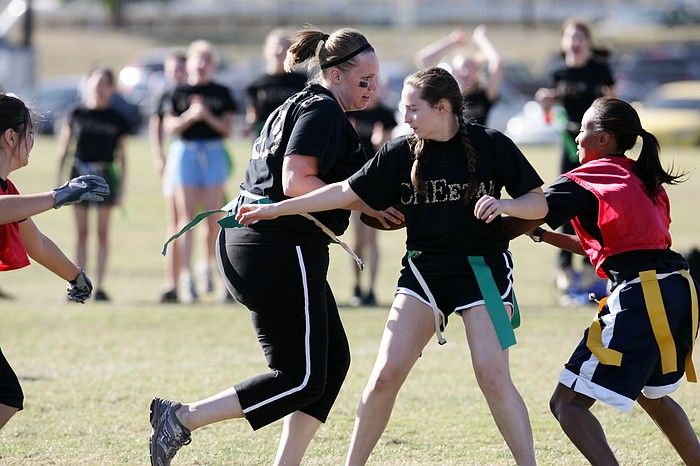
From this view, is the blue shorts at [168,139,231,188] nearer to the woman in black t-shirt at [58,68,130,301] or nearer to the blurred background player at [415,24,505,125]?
the woman in black t-shirt at [58,68,130,301]

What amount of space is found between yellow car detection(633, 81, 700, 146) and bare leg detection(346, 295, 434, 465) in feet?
75.9

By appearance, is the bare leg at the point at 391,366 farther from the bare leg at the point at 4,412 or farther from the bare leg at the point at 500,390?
the bare leg at the point at 4,412

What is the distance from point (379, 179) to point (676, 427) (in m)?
1.65

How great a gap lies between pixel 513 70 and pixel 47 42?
2444 cm

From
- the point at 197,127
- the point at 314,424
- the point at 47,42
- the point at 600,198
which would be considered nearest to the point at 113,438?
the point at 314,424

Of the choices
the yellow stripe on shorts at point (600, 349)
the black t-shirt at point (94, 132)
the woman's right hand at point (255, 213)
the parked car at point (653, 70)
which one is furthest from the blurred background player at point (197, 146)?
the parked car at point (653, 70)

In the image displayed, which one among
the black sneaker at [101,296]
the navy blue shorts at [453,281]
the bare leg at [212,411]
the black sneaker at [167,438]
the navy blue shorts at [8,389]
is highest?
the navy blue shorts at [453,281]

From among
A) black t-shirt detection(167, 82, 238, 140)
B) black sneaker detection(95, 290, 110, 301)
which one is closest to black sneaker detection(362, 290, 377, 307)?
black t-shirt detection(167, 82, 238, 140)

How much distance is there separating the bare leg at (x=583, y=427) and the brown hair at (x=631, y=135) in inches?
35.8

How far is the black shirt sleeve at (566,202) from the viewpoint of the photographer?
5.02 metres

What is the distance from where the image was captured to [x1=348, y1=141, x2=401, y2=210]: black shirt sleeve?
5.07 meters

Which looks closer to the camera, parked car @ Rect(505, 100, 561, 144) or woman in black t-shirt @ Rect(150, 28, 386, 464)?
woman in black t-shirt @ Rect(150, 28, 386, 464)

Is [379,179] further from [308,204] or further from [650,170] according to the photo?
[650,170]

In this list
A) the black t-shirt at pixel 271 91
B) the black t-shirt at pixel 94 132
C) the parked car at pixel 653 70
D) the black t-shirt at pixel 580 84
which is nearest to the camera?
the black t-shirt at pixel 271 91
